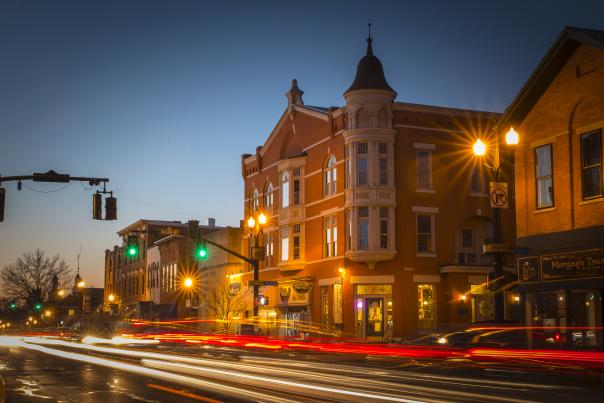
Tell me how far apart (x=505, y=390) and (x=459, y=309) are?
2794 cm

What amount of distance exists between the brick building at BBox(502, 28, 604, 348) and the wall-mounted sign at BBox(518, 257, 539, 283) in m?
0.03

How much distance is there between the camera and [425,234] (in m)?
44.6

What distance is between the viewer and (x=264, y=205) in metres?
55.7

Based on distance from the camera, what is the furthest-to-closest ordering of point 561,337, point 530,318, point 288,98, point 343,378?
point 288,98 < point 530,318 < point 561,337 < point 343,378

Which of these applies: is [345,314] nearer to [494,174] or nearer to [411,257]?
[411,257]

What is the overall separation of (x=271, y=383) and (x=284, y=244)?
34.3 m

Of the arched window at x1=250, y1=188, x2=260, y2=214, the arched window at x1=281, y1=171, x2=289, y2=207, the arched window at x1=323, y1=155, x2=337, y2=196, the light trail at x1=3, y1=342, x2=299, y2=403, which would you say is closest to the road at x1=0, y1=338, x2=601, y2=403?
the light trail at x1=3, y1=342, x2=299, y2=403

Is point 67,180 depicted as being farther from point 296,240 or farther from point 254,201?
point 254,201

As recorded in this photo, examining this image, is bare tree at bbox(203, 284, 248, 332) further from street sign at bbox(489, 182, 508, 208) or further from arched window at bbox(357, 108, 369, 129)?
street sign at bbox(489, 182, 508, 208)

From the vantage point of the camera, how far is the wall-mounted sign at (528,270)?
88.5ft

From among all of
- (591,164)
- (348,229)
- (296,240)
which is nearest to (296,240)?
(296,240)

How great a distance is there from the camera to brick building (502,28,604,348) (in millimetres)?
25031

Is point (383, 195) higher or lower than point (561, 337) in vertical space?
higher

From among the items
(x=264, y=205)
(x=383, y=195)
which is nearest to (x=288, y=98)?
(x=264, y=205)
